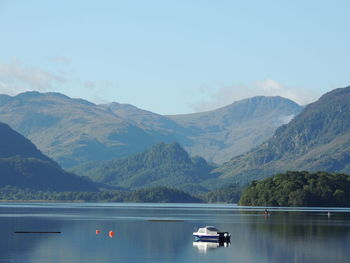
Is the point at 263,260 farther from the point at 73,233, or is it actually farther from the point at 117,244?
the point at 73,233

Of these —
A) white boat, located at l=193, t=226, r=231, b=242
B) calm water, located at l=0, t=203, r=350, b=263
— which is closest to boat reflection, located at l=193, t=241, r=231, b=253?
calm water, located at l=0, t=203, r=350, b=263

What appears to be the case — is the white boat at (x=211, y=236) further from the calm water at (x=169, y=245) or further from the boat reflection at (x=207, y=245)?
the calm water at (x=169, y=245)

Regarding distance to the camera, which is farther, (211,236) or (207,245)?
(211,236)

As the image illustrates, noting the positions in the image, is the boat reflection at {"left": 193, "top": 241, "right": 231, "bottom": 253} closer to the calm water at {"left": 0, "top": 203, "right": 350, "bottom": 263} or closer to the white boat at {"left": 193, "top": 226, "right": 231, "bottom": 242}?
the calm water at {"left": 0, "top": 203, "right": 350, "bottom": 263}

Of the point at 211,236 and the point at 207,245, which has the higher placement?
the point at 211,236


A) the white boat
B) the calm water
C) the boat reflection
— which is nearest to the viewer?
the calm water

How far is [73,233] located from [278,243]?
157ft

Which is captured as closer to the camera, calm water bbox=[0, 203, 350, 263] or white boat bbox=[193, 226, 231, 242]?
calm water bbox=[0, 203, 350, 263]

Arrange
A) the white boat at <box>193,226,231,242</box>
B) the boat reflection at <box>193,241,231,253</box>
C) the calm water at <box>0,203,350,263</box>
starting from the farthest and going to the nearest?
1. the white boat at <box>193,226,231,242</box>
2. the boat reflection at <box>193,241,231,253</box>
3. the calm water at <box>0,203,350,263</box>

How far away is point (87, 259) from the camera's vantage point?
119 meters

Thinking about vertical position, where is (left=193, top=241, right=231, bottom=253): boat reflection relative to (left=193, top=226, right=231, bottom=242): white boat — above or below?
below

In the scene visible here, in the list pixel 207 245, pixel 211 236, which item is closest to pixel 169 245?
pixel 207 245

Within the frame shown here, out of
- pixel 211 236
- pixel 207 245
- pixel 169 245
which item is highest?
pixel 211 236

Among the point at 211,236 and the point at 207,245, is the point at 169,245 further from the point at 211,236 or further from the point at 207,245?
the point at 211,236
